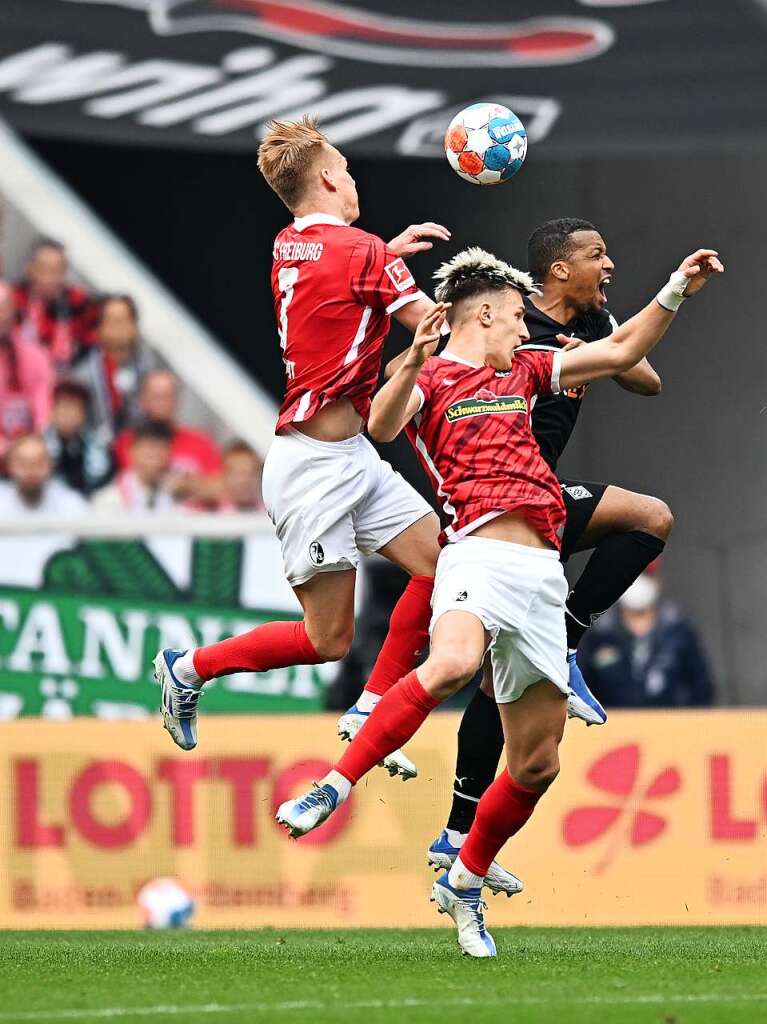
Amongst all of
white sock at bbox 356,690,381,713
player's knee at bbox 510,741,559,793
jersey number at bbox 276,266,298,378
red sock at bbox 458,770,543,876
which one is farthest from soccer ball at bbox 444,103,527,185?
red sock at bbox 458,770,543,876

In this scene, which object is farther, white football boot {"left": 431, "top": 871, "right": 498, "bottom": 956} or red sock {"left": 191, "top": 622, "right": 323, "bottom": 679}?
red sock {"left": 191, "top": 622, "right": 323, "bottom": 679}

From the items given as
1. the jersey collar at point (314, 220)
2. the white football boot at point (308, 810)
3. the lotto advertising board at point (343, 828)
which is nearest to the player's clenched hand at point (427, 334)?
the jersey collar at point (314, 220)

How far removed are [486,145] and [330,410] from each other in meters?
1.26

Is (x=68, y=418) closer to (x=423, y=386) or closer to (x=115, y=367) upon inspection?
(x=115, y=367)

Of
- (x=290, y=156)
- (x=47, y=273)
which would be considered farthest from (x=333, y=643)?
(x=47, y=273)

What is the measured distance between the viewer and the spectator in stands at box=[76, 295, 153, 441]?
14891 millimetres

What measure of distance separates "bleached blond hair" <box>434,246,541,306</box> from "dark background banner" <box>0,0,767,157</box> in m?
7.62

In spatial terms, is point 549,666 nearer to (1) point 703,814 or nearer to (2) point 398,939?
(2) point 398,939

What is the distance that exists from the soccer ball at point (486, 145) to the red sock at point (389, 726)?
211 centimetres

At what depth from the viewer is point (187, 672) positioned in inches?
329

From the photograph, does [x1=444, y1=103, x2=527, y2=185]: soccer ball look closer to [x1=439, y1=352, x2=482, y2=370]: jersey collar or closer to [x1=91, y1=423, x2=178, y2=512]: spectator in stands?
[x1=439, y1=352, x2=482, y2=370]: jersey collar

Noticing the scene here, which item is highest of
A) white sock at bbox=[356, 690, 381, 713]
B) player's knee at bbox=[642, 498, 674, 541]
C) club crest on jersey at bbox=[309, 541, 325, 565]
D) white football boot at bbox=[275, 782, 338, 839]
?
player's knee at bbox=[642, 498, 674, 541]

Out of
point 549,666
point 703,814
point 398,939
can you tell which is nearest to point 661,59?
point 703,814

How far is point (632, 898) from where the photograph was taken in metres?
11.5
